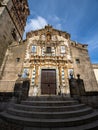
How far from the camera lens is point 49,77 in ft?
33.2

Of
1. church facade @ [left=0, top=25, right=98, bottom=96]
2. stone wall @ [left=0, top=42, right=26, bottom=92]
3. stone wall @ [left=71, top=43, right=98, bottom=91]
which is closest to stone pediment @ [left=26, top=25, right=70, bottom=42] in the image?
church facade @ [left=0, top=25, right=98, bottom=96]

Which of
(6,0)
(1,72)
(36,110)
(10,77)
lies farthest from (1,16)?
(36,110)

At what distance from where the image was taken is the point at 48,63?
1077 cm

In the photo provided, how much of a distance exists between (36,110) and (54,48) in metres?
9.21

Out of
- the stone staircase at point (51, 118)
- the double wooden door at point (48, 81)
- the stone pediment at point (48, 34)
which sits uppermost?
the stone pediment at point (48, 34)

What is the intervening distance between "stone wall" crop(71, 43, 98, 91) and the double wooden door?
9.37 ft

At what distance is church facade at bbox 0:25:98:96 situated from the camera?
370 inches

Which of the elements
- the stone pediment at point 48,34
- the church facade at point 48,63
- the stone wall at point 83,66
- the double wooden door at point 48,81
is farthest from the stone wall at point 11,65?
the stone wall at point 83,66

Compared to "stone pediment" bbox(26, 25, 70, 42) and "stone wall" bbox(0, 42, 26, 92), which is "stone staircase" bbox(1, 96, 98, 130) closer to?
"stone wall" bbox(0, 42, 26, 92)

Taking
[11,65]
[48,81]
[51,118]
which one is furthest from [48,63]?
[51,118]

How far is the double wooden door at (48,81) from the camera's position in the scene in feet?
30.3

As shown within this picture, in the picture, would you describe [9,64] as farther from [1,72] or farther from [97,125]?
[97,125]

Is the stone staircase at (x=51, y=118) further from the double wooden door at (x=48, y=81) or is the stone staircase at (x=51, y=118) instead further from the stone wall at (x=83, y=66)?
the stone wall at (x=83, y=66)

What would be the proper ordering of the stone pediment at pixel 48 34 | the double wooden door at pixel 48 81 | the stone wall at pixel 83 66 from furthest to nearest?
the stone pediment at pixel 48 34
the stone wall at pixel 83 66
the double wooden door at pixel 48 81
